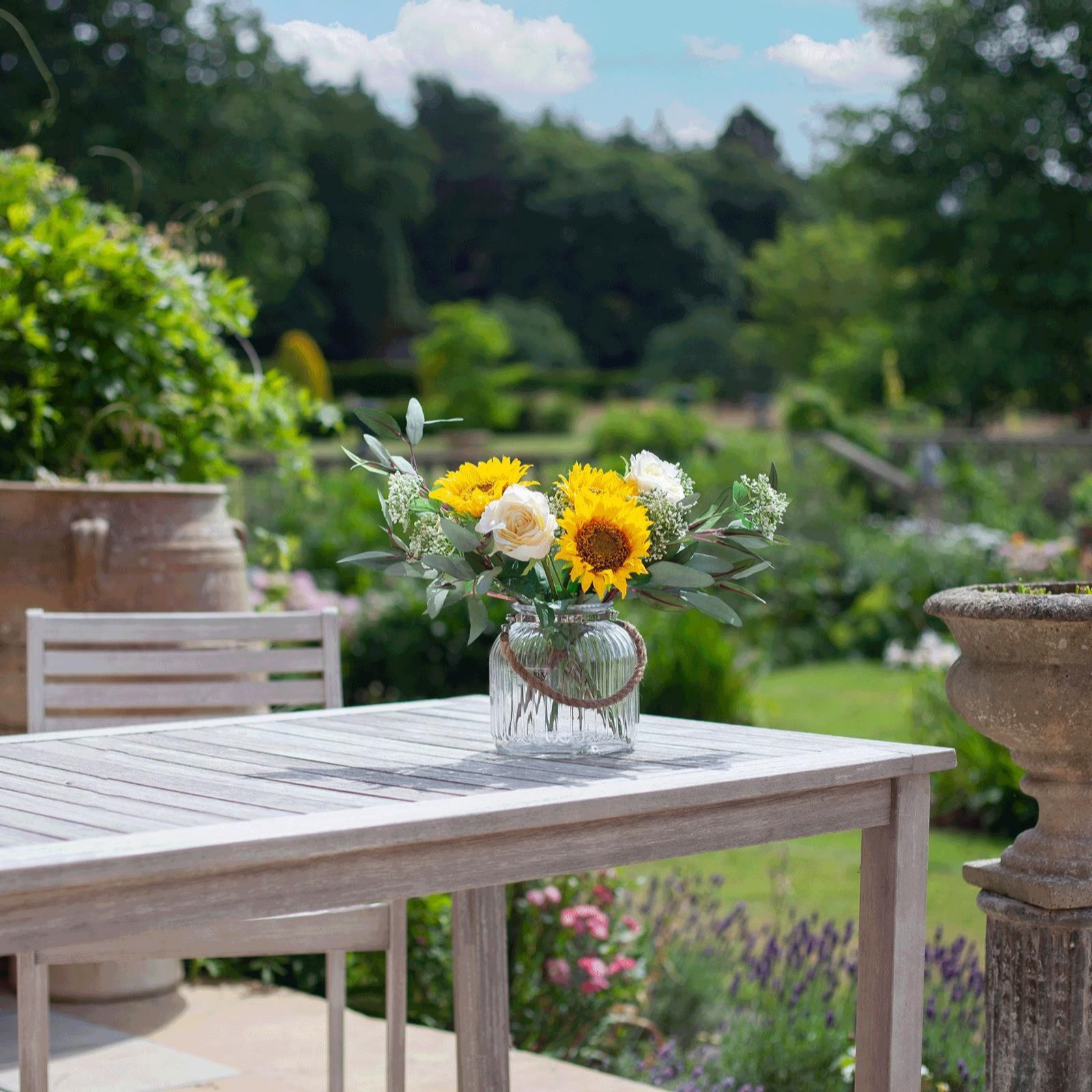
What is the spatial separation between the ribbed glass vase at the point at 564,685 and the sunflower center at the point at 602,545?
10 centimetres

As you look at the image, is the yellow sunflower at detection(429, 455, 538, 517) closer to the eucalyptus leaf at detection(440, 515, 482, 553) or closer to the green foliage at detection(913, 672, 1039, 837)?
the eucalyptus leaf at detection(440, 515, 482, 553)

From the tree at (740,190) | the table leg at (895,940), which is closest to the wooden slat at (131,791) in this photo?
the table leg at (895,940)

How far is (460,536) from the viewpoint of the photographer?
6.06ft

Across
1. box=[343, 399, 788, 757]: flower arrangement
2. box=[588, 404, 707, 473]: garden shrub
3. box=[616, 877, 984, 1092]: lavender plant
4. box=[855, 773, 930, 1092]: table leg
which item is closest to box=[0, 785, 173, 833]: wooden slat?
box=[343, 399, 788, 757]: flower arrangement

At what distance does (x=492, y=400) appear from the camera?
27.5 metres

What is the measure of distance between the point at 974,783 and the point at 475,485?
3.53m

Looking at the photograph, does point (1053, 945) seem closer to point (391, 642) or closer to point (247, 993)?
point (247, 993)

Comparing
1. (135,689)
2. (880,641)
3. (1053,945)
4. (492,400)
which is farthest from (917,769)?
(492,400)

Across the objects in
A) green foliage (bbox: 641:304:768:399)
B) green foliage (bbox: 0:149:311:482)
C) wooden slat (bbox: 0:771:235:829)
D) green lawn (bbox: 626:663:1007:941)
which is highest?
green foliage (bbox: 641:304:768:399)

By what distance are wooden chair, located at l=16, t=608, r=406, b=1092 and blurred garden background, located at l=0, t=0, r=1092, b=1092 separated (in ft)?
2.45

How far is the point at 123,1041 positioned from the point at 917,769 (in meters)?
1.84

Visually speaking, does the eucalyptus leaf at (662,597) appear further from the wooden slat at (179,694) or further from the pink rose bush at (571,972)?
the pink rose bush at (571,972)

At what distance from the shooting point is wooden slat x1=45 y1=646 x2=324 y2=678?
253 cm

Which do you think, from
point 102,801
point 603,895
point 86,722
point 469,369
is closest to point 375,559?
point 102,801
